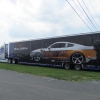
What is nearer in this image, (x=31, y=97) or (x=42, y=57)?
(x=31, y=97)

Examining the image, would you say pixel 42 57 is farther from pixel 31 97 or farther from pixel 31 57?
pixel 31 97

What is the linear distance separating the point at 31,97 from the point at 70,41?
45.6ft

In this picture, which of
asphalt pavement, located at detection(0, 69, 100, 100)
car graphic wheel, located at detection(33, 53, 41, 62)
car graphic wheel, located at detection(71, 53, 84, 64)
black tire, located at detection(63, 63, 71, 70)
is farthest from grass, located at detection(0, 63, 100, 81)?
car graphic wheel, located at detection(33, 53, 41, 62)

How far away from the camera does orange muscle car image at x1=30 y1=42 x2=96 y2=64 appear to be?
1906cm

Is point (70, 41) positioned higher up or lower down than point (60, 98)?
higher up

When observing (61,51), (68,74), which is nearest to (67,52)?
(61,51)

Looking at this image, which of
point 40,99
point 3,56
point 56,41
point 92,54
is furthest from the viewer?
point 3,56

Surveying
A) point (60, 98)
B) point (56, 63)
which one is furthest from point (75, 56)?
point (60, 98)

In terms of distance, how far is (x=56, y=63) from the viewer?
22.0 m

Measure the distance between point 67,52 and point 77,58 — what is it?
4.53ft

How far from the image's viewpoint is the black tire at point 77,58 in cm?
1944

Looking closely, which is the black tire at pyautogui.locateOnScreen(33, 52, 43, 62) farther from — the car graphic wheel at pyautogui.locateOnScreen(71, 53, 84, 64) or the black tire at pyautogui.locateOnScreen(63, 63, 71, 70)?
the car graphic wheel at pyautogui.locateOnScreen(71, 53, 84, 64)

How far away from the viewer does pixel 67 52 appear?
814 inches

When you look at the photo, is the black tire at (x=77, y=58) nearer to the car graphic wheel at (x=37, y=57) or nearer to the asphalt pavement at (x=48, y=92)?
the car graphic wheel at (x=37, y=57)
